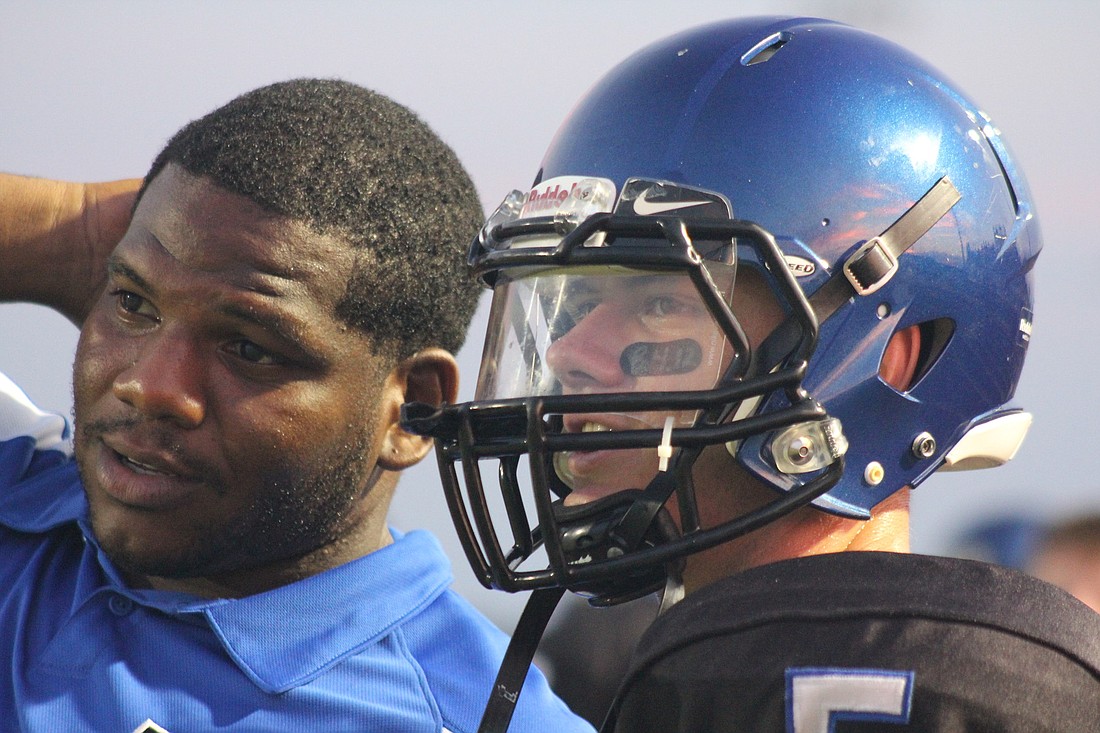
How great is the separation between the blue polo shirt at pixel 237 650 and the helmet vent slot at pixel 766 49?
3.49 feet

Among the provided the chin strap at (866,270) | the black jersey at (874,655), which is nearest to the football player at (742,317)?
the chin strap at (866,270)

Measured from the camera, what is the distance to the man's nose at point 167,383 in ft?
7.05

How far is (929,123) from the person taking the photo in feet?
6.19

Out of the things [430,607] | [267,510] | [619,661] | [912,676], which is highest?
[912,676]

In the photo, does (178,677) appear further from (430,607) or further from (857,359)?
(857,359)

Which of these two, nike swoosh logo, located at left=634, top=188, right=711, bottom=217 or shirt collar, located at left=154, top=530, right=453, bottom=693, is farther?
shirt collar, located at left=154, top=530, right=453, bottom=693

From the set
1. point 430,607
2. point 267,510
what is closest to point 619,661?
point 430,607

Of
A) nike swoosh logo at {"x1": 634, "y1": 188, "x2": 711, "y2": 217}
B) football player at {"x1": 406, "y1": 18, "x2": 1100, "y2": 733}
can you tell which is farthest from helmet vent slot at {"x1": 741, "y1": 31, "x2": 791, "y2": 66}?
nike swoosh logo at {"x1": 634, "y1": 188, "x2": 711, "y2": 217}

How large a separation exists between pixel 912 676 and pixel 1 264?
6.92 ft

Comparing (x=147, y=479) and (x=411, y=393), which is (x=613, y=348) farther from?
(x=147, y=479)

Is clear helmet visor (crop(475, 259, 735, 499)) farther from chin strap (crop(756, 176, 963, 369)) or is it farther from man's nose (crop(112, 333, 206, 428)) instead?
man's nose (crop(112, 333, 206, 428))

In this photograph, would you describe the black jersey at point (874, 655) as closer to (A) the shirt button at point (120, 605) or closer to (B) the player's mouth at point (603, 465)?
(B) the player's mouth at point (603, 465)

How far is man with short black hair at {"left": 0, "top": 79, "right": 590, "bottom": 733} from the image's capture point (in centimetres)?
217

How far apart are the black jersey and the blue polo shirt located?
830mm
